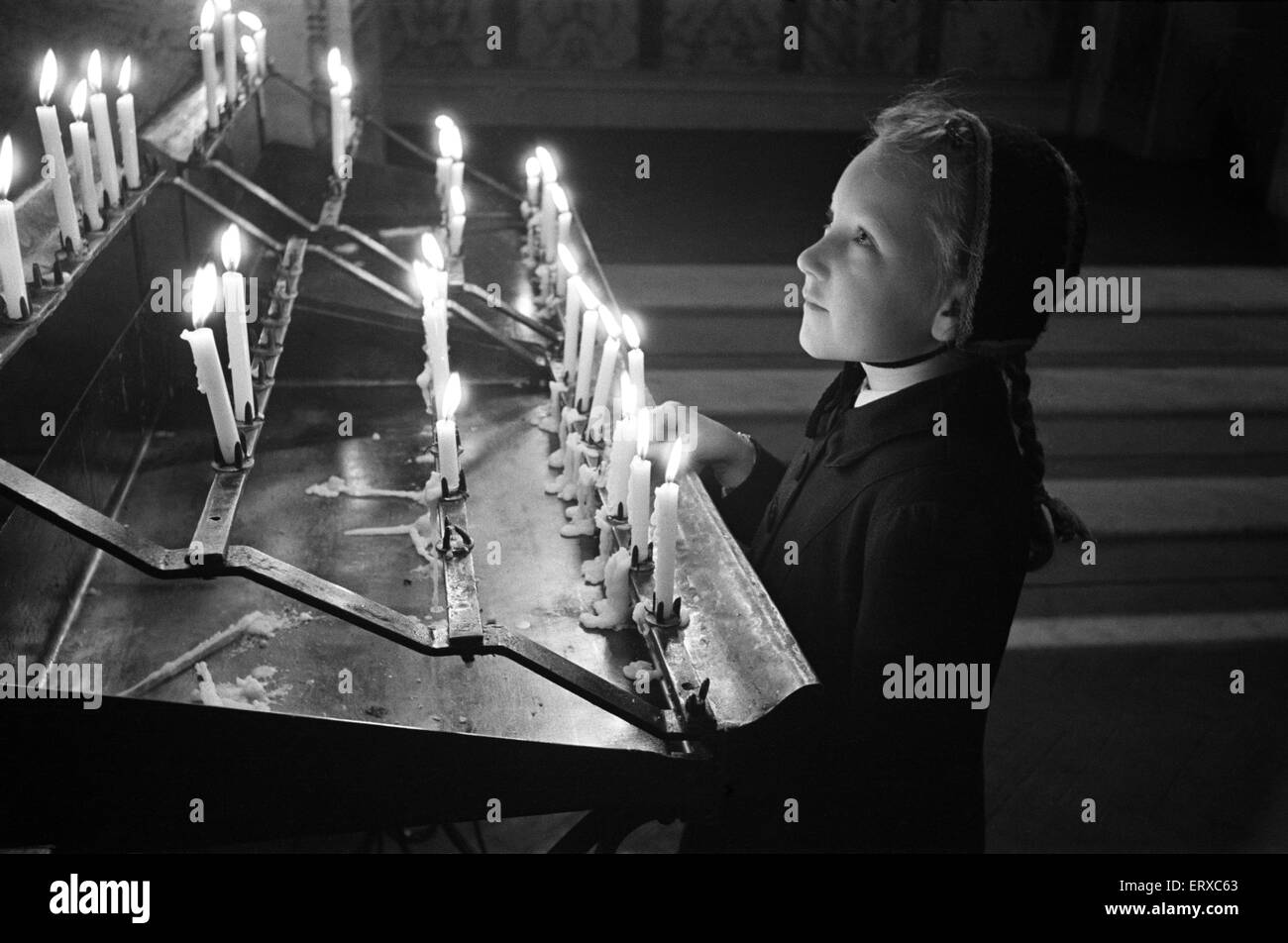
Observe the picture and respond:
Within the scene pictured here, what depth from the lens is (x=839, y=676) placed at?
1.88 m

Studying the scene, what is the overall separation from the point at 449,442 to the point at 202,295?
0.40 metres

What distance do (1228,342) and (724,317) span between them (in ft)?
7.70

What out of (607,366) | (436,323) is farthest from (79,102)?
(607,366)

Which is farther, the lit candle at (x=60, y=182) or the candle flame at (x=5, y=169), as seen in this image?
the lit candle at (x=60, y=182)

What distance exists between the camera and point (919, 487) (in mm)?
1771

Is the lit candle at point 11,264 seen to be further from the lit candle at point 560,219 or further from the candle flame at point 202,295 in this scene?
the lit candle at point 560,219

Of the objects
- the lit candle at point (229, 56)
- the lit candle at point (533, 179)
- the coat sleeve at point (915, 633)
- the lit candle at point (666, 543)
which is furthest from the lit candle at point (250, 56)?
A: the coat sleeve at point (915, 633)

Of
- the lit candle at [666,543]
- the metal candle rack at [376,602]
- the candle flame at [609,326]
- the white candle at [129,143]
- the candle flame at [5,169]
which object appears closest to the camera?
the metal candle rack at [376,602]

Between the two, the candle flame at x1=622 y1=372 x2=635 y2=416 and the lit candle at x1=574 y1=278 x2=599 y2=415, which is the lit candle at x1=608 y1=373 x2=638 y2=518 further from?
the lit candle at x1=574 y1=278 x2=599 y2=415

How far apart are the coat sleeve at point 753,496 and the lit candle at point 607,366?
356 mm

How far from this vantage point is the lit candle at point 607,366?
204cm

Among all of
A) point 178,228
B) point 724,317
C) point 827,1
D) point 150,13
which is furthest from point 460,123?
point 178,228

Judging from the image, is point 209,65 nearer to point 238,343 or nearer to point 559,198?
point 559,198
